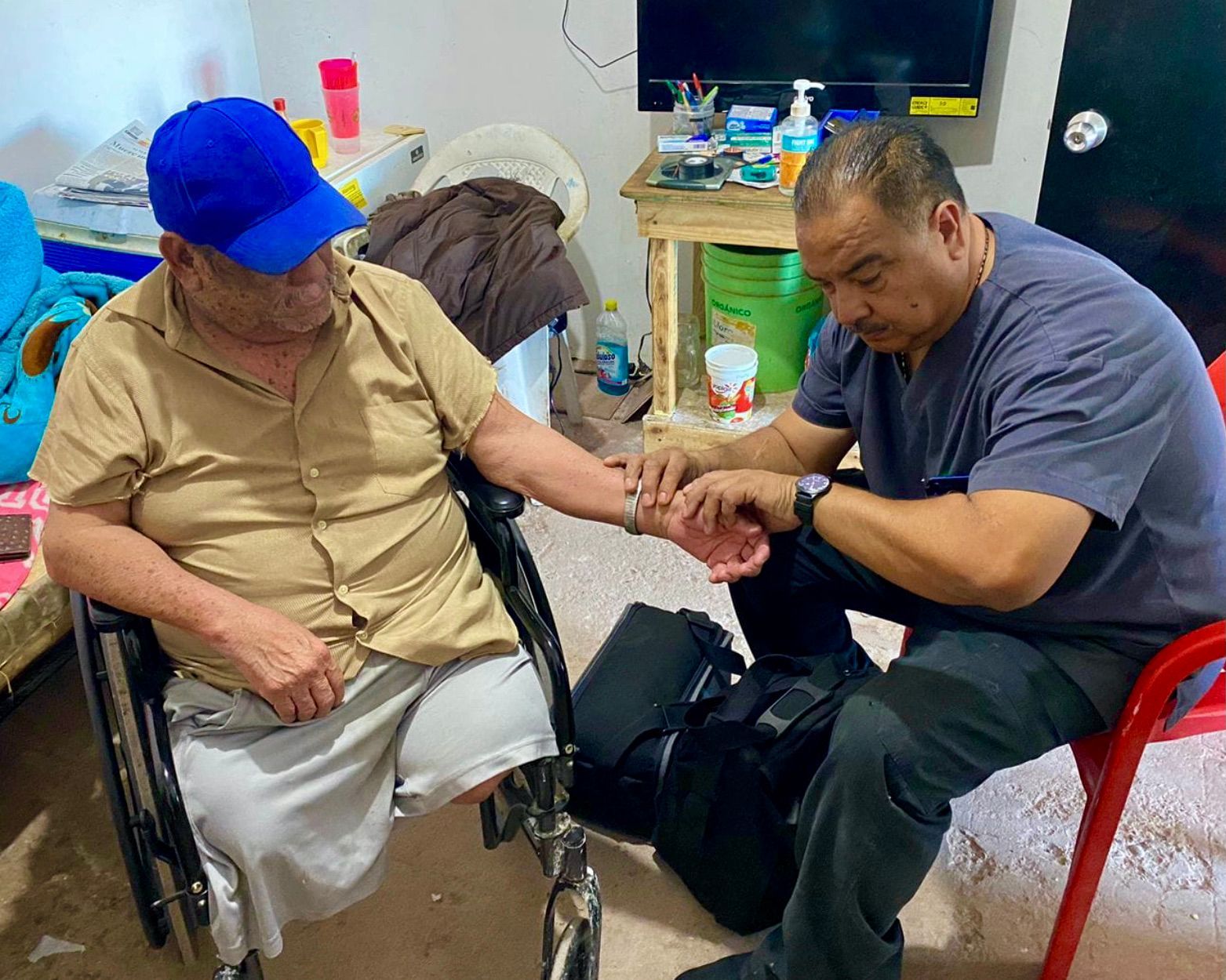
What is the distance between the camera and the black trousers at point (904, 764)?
130 cm

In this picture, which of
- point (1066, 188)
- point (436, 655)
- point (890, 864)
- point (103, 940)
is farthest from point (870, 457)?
point (103, 940)

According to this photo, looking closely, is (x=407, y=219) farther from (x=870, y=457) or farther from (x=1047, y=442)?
(x=1047, y=442)

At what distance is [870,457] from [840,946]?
68 centimetres

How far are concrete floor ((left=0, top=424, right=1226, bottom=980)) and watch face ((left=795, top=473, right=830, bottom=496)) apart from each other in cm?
72

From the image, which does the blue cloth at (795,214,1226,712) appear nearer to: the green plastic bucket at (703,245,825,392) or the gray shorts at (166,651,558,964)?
the gray shorts at (166,651,558,964)

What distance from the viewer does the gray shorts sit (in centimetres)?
129

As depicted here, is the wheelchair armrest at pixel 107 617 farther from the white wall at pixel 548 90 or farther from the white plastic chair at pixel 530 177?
the white wall at pixel 548 90

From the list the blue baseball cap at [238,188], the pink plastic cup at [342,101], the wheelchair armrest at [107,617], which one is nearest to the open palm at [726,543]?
the blue baseball cap at [238,188]

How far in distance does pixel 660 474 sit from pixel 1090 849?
2.56ft

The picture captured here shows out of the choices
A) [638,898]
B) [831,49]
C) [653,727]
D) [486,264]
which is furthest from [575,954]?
[831,49]

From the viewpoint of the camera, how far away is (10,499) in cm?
184

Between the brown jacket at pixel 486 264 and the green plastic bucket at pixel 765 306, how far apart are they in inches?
15.5

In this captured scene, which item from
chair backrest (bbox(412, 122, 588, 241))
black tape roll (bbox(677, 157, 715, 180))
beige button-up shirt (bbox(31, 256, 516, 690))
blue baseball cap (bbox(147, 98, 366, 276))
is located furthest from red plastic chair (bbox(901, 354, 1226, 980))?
chair backrest (bbox(412, 122, 588, 241))

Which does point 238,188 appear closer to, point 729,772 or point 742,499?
point 742,499
